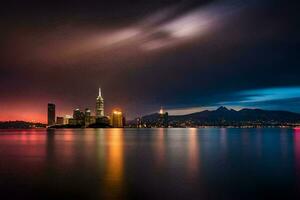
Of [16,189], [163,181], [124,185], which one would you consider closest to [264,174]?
[163,181]

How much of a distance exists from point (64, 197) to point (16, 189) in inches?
217

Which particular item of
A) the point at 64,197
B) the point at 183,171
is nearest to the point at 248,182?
the point at 183,171

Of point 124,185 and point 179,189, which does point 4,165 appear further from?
point 179,189

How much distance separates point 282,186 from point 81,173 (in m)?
19.3

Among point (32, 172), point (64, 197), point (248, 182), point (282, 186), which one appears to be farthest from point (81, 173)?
point (282, 186)

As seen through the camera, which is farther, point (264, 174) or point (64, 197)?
point (264, 174)

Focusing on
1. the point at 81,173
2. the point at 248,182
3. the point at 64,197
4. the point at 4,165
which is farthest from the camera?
the point at 4,165

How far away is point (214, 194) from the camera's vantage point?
83.4 ft

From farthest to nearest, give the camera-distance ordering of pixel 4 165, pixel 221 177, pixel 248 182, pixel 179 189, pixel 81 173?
pixel 4 165
pixel 81 173
pixel 221 177
pixel 248 182
pixel 179 189

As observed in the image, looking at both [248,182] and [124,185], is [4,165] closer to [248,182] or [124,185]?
[124,185]

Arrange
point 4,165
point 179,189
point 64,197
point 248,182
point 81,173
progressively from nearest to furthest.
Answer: point 64,197, point 179,189, point 248,182, point 81,173, point 4,165

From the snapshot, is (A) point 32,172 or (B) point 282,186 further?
(A) point 32,172

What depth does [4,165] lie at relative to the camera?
141 ft

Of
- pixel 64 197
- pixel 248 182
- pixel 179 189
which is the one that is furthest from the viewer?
pixel 248 182
